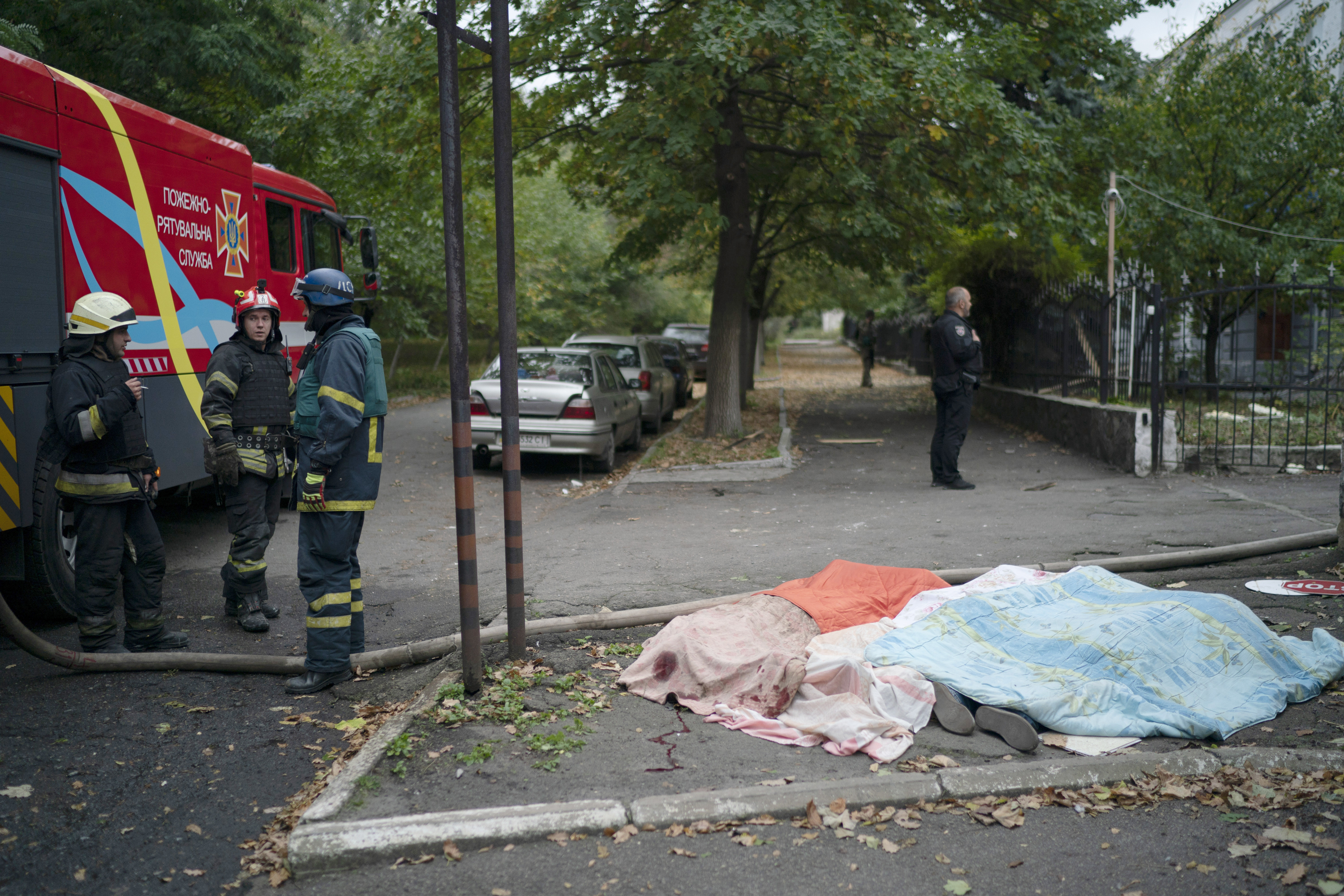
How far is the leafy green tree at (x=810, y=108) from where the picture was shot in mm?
11039

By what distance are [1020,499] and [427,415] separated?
13.6m

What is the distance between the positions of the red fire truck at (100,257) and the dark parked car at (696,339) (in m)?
23.7

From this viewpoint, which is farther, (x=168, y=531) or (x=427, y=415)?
(x=427, y=415)

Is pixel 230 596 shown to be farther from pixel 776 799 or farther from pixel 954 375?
pixel 954 375

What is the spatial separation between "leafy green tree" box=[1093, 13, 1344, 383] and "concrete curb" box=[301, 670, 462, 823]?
14387mm

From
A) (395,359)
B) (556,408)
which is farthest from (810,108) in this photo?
(395,359)

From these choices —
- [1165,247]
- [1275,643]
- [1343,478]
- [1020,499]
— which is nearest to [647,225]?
[1165,247]

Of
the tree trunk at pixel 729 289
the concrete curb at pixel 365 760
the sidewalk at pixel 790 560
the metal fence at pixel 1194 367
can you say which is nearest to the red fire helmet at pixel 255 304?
the sidewalk at pixel 790 560

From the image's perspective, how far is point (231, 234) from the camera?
27.4 feet

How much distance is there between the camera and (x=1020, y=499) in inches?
390

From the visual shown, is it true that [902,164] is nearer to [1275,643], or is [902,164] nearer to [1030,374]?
[1030,374]

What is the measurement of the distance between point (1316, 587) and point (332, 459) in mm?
5730

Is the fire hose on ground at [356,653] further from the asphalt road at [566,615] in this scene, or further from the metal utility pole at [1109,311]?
the metal utility pole at [1109,311]

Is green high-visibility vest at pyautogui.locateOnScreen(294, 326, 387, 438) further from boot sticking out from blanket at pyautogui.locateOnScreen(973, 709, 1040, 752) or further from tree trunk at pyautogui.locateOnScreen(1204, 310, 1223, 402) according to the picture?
tree trunk at pyautogui.locateOnScreen(1204, 310, 1223, 402)
